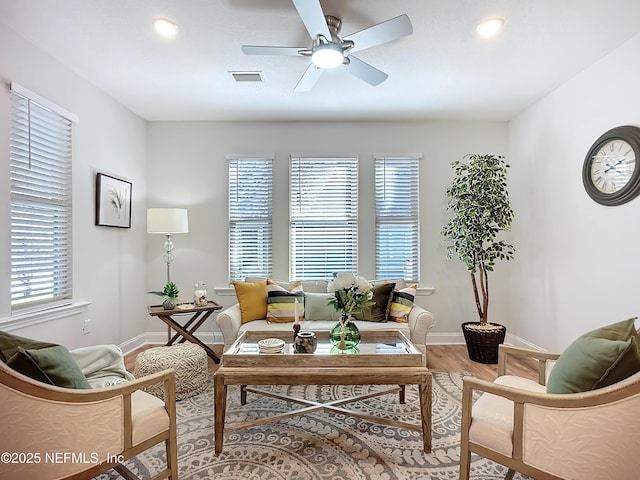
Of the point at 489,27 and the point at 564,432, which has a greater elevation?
the point at 489,27

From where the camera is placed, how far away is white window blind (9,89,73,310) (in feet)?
7.95

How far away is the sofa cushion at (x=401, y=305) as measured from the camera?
3334mm

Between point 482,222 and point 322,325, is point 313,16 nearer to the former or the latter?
point 322,325

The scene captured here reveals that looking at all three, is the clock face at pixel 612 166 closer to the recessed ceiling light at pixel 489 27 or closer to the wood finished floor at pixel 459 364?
the recessed ceiling light at pixel 489 27

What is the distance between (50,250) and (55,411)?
196 centimetres

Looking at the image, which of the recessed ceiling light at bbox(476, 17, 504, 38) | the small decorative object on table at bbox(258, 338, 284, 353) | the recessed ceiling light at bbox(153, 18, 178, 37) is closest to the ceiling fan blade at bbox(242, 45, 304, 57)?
the recessed ceiling light at bbox(153, 18, 178, 37)

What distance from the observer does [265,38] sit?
252 cm

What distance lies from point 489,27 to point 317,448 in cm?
309

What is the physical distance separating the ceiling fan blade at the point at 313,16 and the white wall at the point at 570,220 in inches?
95.4

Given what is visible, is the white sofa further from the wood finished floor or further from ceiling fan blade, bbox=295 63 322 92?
ceiling fan blade, bbox=295 63 322 92

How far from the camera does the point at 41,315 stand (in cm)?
257

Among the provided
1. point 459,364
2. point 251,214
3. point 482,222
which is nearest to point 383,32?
point 482,222

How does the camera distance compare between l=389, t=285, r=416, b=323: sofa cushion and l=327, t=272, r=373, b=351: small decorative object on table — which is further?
l=389, t=285, r=416, b=323: sofa cushion

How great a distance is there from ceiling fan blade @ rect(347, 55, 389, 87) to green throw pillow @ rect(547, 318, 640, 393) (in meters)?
2.12
